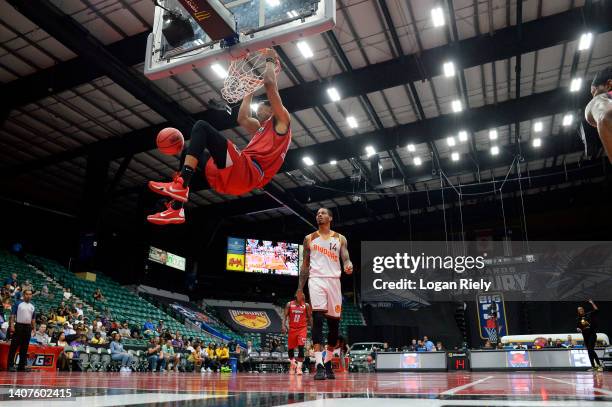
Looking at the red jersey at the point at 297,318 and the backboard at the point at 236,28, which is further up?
the backboard at the point at 236,28

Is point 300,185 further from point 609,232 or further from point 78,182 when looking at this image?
point 609,232

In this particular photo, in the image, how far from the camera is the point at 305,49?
11359 millimetres


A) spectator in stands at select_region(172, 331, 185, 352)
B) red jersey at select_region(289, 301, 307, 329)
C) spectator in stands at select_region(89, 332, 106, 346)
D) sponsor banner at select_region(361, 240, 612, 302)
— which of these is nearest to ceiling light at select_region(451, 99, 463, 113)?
red jersey at select_region(289, 301, 307, 329)

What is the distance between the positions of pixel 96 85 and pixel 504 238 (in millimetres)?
19300

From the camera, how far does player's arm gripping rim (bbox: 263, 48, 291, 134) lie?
3.69 m

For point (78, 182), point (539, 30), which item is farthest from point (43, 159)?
point (539, 30)

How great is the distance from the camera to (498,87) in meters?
13.8

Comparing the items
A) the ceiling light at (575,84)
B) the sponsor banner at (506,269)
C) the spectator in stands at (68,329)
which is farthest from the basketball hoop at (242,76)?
the sponsor banner at (506,269)

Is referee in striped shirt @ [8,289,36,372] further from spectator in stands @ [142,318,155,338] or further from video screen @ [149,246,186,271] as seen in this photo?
video screen @ [149,246,186,271]

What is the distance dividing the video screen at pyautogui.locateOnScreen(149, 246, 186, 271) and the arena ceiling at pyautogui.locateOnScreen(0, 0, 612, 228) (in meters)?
3.57

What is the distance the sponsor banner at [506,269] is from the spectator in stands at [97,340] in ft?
46.0

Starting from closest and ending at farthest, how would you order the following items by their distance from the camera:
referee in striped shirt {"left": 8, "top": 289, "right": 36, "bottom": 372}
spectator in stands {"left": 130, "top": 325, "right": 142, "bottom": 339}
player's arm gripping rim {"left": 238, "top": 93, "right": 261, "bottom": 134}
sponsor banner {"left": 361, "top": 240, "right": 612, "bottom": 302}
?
player's arm gripping rim {"left": 238, "top": 93, "right": 261, "bottom": 134}
referee in striped shirt {"left": 8, "top": 289, "right": 36, "bottom": 372}
spectator in stands {"left": 130, "top": 325, "right": 142, "bottom": 339}
sponsor banner {"left": 361, "top": 240, "right": 612, "bottom": 302}

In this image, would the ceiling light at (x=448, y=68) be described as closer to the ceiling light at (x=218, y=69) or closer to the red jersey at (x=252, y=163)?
the ceiling light at (x=218, y=69)

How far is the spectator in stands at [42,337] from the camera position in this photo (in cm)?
1027
